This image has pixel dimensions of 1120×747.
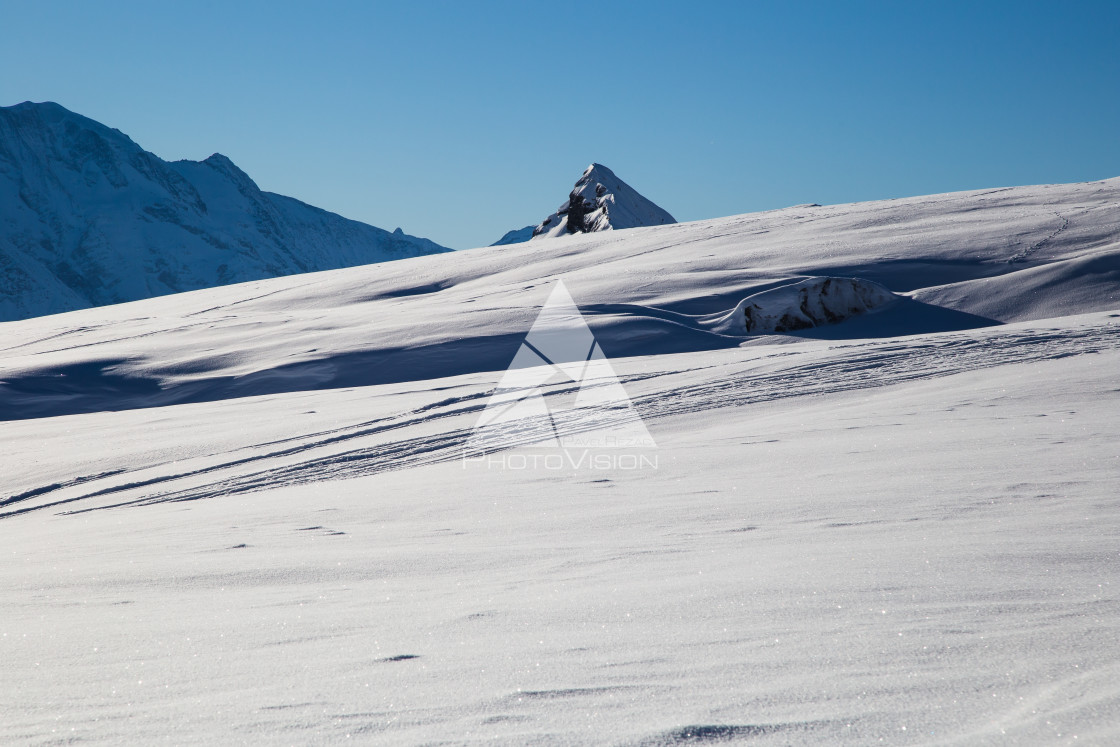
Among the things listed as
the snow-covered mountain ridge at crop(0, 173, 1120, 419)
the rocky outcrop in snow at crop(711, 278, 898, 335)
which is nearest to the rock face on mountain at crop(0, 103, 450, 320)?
the snow-covered mountain ridge at crop(0, 173, 1120, 419)

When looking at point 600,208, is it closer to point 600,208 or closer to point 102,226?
point 600,208

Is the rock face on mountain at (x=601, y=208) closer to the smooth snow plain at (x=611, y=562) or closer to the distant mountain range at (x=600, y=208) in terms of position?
the distant mountain range at (x=600, y=208)

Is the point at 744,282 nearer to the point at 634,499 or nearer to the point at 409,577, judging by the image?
the point at 634,499

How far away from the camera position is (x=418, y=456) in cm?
444

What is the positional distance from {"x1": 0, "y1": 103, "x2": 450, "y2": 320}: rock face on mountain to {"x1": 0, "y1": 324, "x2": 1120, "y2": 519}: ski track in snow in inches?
6184

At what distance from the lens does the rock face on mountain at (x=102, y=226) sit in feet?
485

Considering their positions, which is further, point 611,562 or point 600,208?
point 600,208

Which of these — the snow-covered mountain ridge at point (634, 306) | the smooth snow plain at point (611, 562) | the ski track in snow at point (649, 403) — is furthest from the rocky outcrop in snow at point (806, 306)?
the ski track in snow at point (649, 403)

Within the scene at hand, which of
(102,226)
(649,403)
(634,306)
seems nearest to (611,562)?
(649,403)

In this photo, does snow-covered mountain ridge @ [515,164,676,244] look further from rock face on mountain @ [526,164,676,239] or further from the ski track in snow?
the ski track in snow

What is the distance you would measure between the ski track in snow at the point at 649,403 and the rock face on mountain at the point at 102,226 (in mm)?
157077

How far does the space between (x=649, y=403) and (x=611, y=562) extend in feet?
10.1

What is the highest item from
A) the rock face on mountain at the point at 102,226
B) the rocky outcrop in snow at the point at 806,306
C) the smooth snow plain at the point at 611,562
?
the rock face on mountain at the point at 102,226

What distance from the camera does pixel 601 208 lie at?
116 ft
